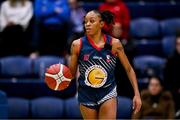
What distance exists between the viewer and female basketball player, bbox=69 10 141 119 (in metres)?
5.46

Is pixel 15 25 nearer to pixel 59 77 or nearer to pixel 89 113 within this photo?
pixel 59 77

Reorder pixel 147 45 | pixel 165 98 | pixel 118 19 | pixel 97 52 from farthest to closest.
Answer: pixel 147 45 < pixel 118 19 < pixel 165 98 < pixel 97 52

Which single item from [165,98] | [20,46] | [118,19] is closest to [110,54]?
[165,98]

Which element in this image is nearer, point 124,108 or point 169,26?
point 124,108

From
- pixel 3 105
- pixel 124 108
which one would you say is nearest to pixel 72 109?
pixel 124 108

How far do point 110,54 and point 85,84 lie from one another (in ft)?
1.20

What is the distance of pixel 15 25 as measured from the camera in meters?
8.66

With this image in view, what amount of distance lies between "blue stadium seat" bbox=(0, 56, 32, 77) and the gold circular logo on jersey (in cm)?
309

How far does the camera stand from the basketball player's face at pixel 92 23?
5.45 m

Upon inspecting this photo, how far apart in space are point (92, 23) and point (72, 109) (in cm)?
263

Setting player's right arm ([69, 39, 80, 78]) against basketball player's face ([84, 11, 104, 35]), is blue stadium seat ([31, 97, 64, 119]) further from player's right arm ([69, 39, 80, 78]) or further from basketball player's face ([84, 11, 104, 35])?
basketball player's face ([84, 11, 104, 35])

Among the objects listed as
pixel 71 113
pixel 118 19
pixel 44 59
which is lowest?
pixel 71 113

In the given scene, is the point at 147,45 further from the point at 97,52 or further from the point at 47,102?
the point at 97,52

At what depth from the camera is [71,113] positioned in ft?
25.9
